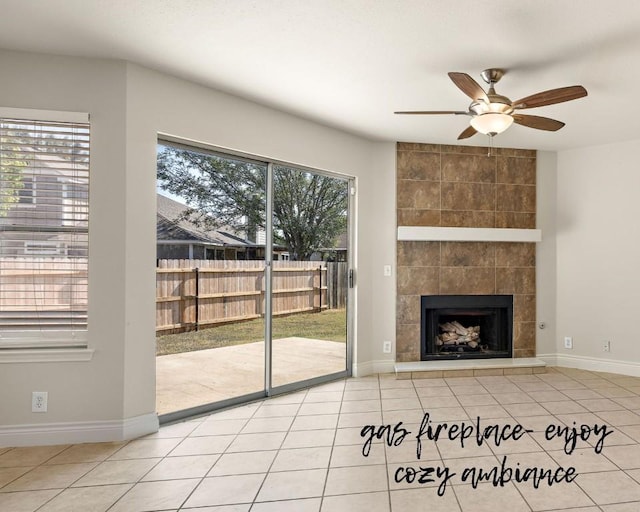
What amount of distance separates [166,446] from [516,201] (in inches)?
162

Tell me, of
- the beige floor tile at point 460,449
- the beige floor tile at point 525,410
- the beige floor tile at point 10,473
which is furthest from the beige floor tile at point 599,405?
the beige floor tile at point 10,473

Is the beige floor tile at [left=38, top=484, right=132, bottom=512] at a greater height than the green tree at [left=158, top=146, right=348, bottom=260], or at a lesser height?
lesser

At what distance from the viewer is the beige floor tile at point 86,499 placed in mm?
1874

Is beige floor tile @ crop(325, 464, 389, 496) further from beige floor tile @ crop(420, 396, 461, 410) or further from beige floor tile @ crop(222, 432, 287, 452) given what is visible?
beige floor tile @ crop(420, 396, 461, 410)

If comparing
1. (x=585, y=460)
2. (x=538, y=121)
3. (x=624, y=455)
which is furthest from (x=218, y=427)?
(x=538, y=121)

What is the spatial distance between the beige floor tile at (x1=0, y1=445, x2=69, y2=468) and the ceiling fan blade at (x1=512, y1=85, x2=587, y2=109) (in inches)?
139

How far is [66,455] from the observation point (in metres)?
2.39

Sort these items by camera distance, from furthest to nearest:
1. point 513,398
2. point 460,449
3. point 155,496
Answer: point 513,398 < point 460,449 < point 155,496

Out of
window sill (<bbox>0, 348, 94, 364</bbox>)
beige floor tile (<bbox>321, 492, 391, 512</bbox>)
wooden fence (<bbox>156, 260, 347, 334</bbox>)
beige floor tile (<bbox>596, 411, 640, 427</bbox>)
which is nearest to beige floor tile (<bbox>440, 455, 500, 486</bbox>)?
beige floor tile (<bbox>321, 492, 391, 512</bbox>)

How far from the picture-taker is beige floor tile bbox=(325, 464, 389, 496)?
2023mm

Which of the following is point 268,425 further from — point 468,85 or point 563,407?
point 468,85

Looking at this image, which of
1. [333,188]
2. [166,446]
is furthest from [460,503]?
[333,188]

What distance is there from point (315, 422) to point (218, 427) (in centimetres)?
68

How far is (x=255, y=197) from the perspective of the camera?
11.2ft
